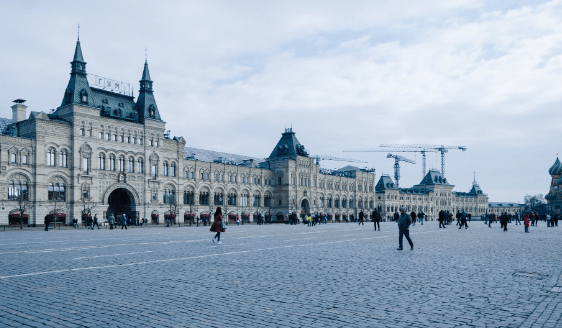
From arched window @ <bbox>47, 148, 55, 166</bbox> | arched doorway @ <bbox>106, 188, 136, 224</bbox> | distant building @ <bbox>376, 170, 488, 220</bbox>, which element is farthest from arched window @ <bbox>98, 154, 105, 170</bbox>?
distant building @ <bbox>376, 170, 488, 220</bbox>

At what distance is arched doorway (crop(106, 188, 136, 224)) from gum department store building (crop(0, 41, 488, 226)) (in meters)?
0.14

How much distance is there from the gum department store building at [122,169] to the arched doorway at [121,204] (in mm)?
141

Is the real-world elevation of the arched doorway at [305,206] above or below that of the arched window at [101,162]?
below

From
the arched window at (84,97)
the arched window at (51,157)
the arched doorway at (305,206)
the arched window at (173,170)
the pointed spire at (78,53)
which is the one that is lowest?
the arched doorway at (305,206)

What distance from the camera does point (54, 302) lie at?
8477mm

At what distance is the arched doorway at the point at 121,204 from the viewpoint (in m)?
65.8

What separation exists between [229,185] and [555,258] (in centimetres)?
6958

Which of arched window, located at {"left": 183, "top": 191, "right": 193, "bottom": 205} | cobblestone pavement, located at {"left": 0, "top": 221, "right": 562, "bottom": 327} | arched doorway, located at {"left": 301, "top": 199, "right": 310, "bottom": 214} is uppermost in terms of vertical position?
arched window, located at {"left": 183, "top": 191, "right": 193, "bottom": 205}

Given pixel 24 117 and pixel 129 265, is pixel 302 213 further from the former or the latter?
pixel 129 265

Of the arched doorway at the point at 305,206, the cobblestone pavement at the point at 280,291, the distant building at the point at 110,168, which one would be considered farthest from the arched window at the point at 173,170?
the cobblestone pavement at the point at 280,291

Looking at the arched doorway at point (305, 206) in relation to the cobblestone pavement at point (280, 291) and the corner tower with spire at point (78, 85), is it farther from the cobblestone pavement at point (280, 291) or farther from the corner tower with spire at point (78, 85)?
the cobblestone pavement at point (280, 291)

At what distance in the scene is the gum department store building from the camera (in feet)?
A: 180

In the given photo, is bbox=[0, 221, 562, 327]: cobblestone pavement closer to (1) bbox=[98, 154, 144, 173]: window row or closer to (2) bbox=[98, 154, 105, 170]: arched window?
(2) bbox=[98, 154, 105, 170]: arched window

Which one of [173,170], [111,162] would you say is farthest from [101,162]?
[173,170]
